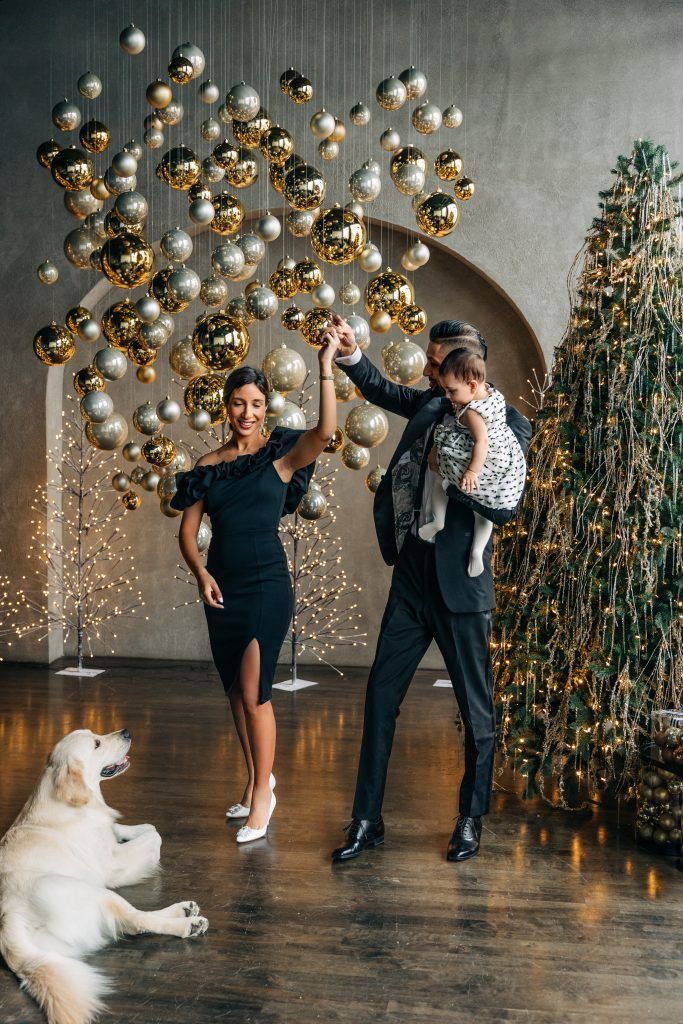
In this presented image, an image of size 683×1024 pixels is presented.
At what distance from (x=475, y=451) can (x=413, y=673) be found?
854 mm

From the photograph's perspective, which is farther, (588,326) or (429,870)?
(588,326)

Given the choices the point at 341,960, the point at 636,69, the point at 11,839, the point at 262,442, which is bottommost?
the point at 341,960

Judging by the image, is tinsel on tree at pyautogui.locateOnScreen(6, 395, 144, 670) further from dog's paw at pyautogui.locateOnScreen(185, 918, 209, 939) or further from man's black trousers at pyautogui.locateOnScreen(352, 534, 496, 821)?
dog's paw at pyautogui.locateOnScreen(185, 918, 209, 939)

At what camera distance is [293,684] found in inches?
247

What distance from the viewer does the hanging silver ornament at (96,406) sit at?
14.2ft

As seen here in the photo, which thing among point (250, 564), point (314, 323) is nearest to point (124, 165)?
point (314, 323)

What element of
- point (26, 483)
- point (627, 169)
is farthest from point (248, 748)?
point (26, 483)

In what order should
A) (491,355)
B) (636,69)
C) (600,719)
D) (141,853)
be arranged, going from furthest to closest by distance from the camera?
(491,355) < (636,69) < (600,719) < (141,853)

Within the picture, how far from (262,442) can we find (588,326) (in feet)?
4.58

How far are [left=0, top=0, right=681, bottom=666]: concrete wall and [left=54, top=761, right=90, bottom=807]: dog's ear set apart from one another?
14.1 ft

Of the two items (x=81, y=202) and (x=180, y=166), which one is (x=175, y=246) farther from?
(x=81, y=202)

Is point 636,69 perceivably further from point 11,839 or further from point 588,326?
point 11,839

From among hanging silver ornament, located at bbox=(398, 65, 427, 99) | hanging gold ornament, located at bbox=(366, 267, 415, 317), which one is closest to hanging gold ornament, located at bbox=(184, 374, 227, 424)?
hanging gold ornament, located at bbox=(366, 267, 415, 317)

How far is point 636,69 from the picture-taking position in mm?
6293
